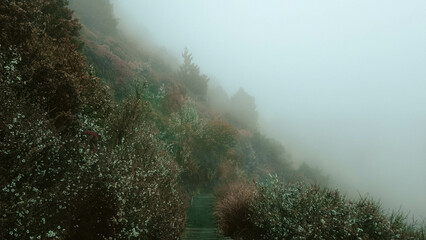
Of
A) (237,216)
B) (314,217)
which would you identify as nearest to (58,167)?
(314,217)

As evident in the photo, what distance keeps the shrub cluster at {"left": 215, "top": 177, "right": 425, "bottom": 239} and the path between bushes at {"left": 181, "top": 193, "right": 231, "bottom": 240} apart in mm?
1696

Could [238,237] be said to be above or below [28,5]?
below

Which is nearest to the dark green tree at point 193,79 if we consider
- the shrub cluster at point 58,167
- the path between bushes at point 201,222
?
the path between bushes at point 201,222

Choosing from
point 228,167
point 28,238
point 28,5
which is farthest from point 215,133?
point 28,238

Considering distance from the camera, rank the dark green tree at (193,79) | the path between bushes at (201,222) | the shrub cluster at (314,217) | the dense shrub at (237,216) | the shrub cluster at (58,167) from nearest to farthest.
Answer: the shrub cluster at (58,167)
the shrub cluster at (314,217)
the dense shrub at (237,216)
the path between bushes at (201,222)
the dark green tree at (193,79)

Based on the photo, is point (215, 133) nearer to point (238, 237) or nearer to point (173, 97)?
point (173, 97)

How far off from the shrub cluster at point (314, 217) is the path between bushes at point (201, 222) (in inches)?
66.8

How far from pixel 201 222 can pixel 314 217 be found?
1051 cm

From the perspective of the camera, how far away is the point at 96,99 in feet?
56.7

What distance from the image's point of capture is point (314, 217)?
973 centimetres

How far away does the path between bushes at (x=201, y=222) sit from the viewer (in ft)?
50.2

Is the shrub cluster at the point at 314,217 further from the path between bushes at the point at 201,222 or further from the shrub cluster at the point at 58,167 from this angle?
the shrub cluster at the point at 58,167

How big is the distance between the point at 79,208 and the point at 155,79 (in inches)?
1393

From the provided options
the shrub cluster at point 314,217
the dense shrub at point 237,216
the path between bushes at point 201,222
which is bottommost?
the path between bushes at point 201,222
